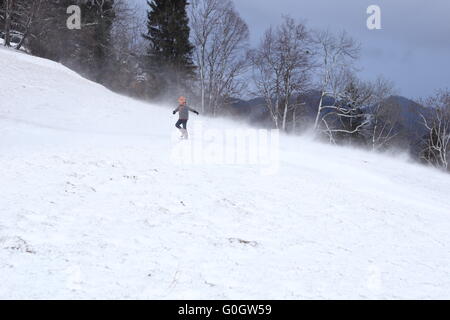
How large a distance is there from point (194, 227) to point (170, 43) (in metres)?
31.1

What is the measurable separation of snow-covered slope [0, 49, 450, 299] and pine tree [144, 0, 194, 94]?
22.4 m

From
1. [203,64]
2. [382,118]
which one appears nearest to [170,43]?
[203,64]

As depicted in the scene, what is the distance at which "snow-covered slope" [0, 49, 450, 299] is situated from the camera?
486 centimetres

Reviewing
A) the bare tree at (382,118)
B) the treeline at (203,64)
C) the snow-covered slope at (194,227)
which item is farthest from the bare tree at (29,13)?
the bare tree at (382,118)

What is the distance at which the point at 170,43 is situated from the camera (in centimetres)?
3444

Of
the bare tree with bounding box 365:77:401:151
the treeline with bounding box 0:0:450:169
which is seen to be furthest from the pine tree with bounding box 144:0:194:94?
the bare tree with bounding box 365:77:401:151

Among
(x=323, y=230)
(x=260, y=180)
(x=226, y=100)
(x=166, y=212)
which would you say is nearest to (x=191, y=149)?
(x=260, y=180)

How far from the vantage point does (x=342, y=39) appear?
2734cm

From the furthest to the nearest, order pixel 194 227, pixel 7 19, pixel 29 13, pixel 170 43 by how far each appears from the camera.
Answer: pixel 170 43
pixel 29 13
pixel 7 19
pixel 194 227

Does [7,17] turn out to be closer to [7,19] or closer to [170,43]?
[7,19]

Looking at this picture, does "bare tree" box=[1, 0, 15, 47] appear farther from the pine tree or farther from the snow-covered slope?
the snow-covered slope

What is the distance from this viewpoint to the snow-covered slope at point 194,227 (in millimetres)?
4859
